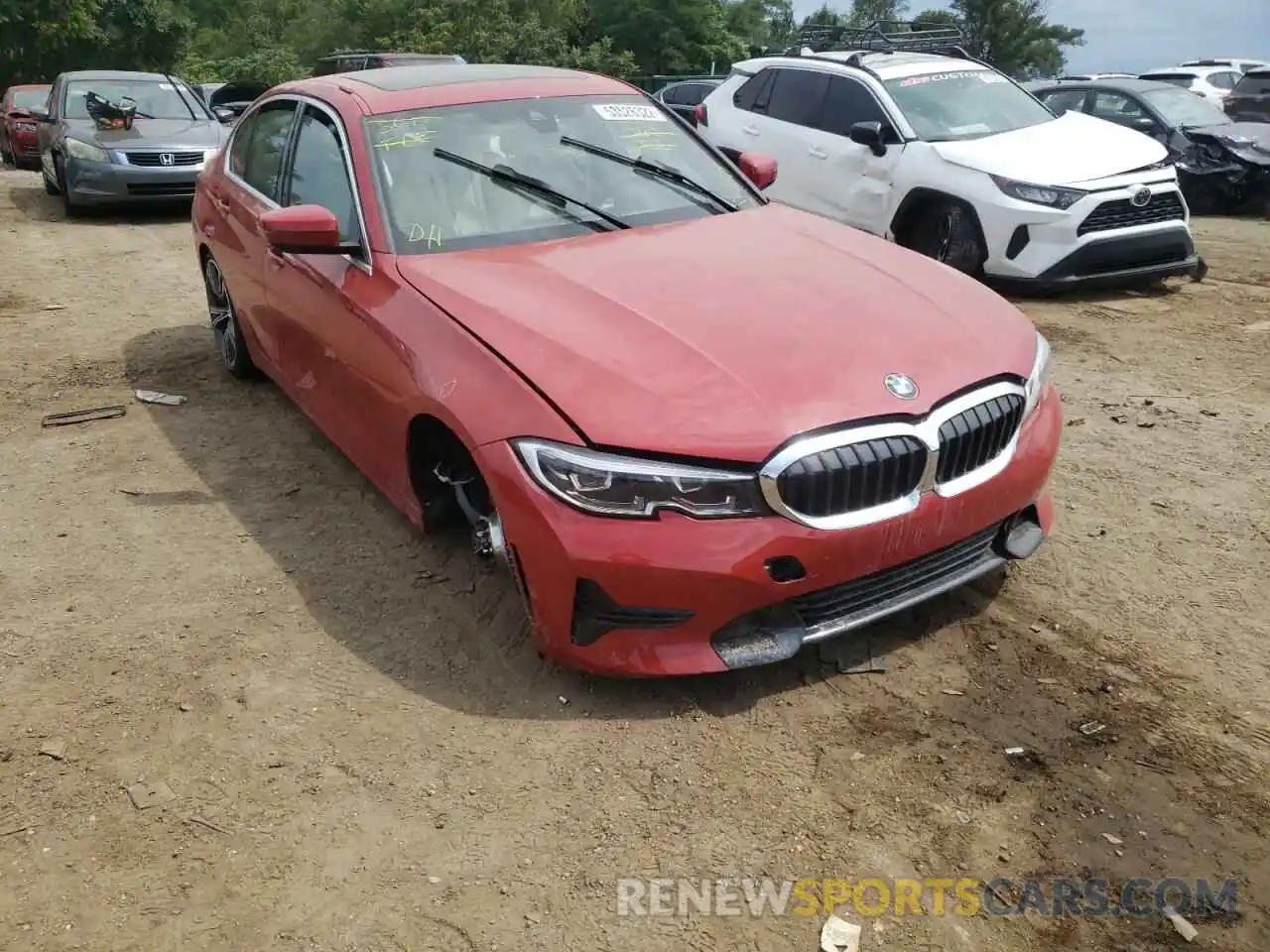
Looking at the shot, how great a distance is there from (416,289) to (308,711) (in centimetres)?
140

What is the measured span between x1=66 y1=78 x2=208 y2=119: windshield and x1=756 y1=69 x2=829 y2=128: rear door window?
7.10m

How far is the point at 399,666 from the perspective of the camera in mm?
3379

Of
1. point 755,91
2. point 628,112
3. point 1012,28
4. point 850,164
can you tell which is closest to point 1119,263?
point 850,164

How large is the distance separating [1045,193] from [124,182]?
9.39 m

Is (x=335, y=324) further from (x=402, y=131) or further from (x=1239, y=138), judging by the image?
(x=1239, y=138)

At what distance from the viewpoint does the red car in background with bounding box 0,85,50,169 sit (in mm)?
17969

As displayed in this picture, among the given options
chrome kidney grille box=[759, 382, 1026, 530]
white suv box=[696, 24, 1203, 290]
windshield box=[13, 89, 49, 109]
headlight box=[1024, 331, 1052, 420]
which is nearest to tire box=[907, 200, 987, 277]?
white suv box=[696, 24, 1203, 290]

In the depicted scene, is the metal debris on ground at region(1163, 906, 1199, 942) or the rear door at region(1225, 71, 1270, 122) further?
the rear door at region(1225, 71, 1270, 122)

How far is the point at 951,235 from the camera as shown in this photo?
8.10 meters

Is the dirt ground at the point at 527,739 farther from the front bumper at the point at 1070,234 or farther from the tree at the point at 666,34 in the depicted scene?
the tree at the point at 666,34

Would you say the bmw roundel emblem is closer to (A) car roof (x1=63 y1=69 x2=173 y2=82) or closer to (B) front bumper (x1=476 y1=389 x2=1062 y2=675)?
(B) front bumper (x1=476 y1=389 x2=1062 y2=675)

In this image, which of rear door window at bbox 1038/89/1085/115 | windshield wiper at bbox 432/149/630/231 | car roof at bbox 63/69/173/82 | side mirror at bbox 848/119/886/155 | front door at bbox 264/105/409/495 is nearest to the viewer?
front door at bbox 264/105/409/495

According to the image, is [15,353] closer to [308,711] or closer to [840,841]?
[308,711]

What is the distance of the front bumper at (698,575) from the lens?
9.27ft
